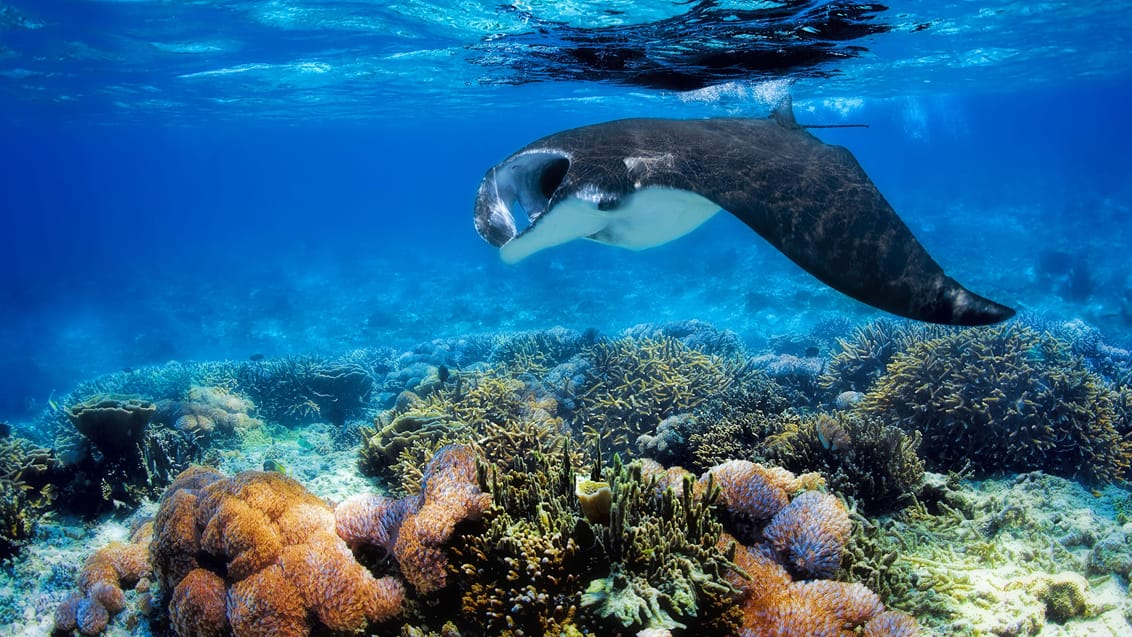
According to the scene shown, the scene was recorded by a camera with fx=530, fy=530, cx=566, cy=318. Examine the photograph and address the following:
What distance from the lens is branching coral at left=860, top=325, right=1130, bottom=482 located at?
17.3 ft

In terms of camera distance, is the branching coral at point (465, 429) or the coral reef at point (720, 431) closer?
the coral reef at point (720, 431)

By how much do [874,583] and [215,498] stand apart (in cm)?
424

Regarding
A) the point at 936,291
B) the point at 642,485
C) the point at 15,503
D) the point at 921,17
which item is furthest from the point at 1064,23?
the point at 15,503

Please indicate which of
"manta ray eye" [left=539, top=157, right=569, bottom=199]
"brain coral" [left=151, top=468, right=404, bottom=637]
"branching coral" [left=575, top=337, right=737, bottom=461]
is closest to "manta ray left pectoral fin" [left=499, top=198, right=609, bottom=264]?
"manta ray eye" [left=539, top=157, right=569, bottom=199]

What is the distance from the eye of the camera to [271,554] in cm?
321

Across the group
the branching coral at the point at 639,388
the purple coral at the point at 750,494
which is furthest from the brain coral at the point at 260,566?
the branching coral at the point at 639,388

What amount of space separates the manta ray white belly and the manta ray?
1 cm

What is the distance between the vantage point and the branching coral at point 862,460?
174 inches

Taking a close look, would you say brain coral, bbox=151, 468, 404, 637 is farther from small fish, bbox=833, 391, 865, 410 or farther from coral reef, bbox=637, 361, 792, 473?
small fish, bbox=833, 391, 865, 410

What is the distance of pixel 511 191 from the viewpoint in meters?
4.72

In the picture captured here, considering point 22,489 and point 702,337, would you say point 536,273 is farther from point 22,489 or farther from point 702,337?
point 22,489

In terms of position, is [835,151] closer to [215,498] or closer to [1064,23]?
[215,498]

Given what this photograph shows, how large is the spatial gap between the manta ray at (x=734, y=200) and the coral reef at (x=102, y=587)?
384 centimetres

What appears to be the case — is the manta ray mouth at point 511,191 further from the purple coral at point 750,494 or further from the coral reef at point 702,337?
the coral reef at point 702,337
